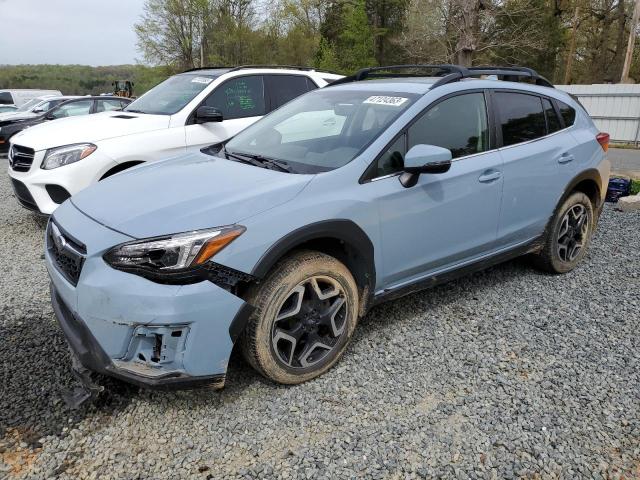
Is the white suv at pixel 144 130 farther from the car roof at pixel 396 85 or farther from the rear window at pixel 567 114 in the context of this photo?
the rear window at pixel 567 114

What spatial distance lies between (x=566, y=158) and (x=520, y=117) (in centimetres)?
58

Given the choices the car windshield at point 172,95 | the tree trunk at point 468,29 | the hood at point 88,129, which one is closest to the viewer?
the hood at point 88,129

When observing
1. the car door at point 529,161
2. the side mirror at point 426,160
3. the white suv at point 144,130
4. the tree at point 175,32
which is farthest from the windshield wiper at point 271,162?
the tree at point 175,32

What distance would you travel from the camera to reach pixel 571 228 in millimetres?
4492

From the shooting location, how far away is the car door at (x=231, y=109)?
567cm

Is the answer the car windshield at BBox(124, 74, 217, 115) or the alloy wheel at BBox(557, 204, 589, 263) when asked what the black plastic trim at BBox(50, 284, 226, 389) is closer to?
the alloy wheel at BBox(557, 204, 589, 263)

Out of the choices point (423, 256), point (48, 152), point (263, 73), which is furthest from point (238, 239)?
point (263, 73)

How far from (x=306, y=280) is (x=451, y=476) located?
45.9 inches

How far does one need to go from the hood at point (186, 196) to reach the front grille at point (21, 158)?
2.67m

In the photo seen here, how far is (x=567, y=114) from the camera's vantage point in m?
4.38

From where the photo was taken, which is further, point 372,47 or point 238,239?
point 372,47

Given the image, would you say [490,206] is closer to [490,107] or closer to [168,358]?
[490,107]

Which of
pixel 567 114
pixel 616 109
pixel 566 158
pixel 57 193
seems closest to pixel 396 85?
pixel 566 158

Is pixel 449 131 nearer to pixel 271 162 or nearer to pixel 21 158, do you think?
pixel 271 162
